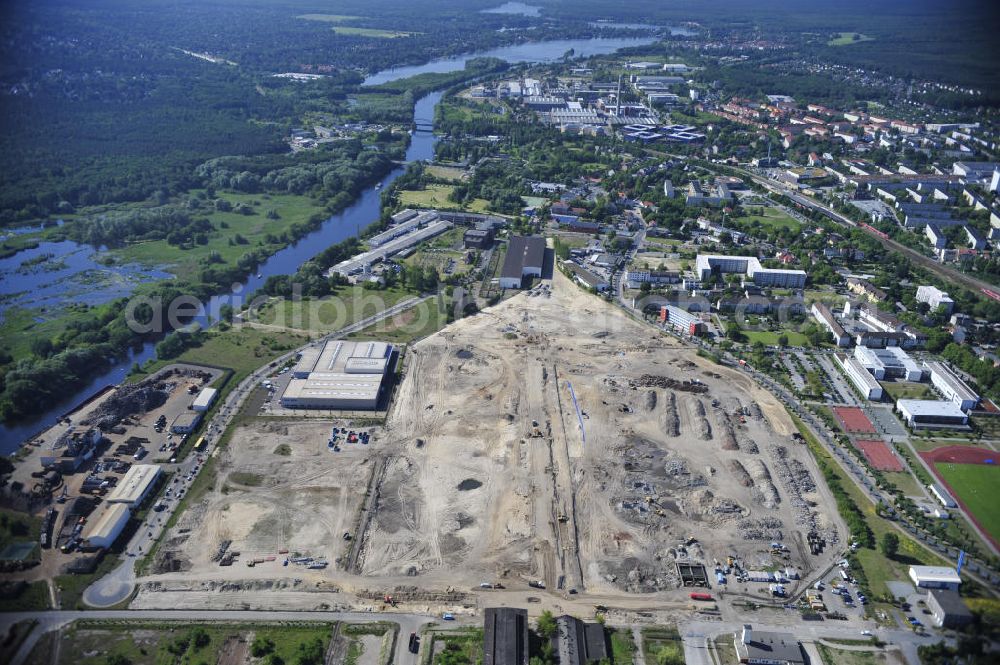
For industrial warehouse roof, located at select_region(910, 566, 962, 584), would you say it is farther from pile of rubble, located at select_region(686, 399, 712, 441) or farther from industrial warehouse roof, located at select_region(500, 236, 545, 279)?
industrial warehouse roof, located at select_region(500, 236, 545, 279)

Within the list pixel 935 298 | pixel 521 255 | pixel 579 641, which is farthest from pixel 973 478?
pixel 521 255

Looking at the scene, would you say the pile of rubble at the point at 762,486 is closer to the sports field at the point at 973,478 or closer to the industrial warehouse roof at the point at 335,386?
the sports field at the point at 973,478

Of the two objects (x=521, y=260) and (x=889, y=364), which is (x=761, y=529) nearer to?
(x=889, y=364)

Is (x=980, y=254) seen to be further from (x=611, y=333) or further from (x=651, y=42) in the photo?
(x=651, y=42)

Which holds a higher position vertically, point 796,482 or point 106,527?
point 796,482

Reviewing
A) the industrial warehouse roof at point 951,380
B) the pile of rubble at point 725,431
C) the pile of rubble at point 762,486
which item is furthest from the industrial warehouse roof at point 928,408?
the pile of rubble at point 762,486

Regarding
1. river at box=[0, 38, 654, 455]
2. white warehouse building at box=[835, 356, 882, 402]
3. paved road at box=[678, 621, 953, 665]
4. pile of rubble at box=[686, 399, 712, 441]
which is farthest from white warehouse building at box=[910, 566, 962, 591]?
river at box=[0, 38, 654, 455]
